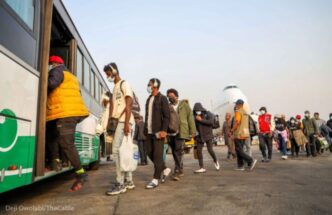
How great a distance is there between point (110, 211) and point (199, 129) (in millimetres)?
4466

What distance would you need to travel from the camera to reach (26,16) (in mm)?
3881

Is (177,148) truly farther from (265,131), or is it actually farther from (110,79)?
(265,131)

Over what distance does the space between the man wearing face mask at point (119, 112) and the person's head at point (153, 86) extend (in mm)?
784

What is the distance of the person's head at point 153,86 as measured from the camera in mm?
5656

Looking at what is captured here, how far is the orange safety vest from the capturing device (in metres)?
4.41

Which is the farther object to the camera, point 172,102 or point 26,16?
point 172,102

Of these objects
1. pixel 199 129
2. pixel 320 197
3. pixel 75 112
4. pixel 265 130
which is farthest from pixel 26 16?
pixel 265 130

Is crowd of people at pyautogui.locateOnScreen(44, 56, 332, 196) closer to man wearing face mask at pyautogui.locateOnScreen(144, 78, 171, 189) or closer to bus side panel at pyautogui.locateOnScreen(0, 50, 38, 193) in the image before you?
man wearing face mask at pyautogui.locateOnScreen(144, 78, 171, 189)

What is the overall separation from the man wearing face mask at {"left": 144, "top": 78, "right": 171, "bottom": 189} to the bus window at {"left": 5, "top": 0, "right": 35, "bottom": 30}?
2.30 metres

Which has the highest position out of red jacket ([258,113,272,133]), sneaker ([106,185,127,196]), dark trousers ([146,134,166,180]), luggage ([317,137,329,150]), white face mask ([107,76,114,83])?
white face mask ([107,76,114,83])

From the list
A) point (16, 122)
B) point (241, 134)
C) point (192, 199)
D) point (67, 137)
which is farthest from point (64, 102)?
point (241, 134)

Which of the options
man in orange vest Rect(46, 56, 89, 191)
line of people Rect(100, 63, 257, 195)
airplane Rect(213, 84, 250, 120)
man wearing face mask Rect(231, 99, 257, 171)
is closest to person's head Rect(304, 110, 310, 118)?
man wearing face mask Rect(231, 99, 257, 171)

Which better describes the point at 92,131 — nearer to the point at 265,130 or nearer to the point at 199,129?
the point at 199,129

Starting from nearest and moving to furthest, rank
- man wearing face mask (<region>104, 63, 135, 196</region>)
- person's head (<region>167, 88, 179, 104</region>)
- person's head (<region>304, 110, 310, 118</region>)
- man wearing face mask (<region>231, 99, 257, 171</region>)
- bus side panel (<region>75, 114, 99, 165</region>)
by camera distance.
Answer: man wearing face mask (<region>104, 63, 135, 196</region>) → bus side panel (<region>75, 114, 99, 165</region>) → person's head (<region>167, 88, 179, 104</region>) → man wearing face mask (<region>231, 99, 257, 171</region>) → person's head (<region>304, 110, 310, 118</region>)
